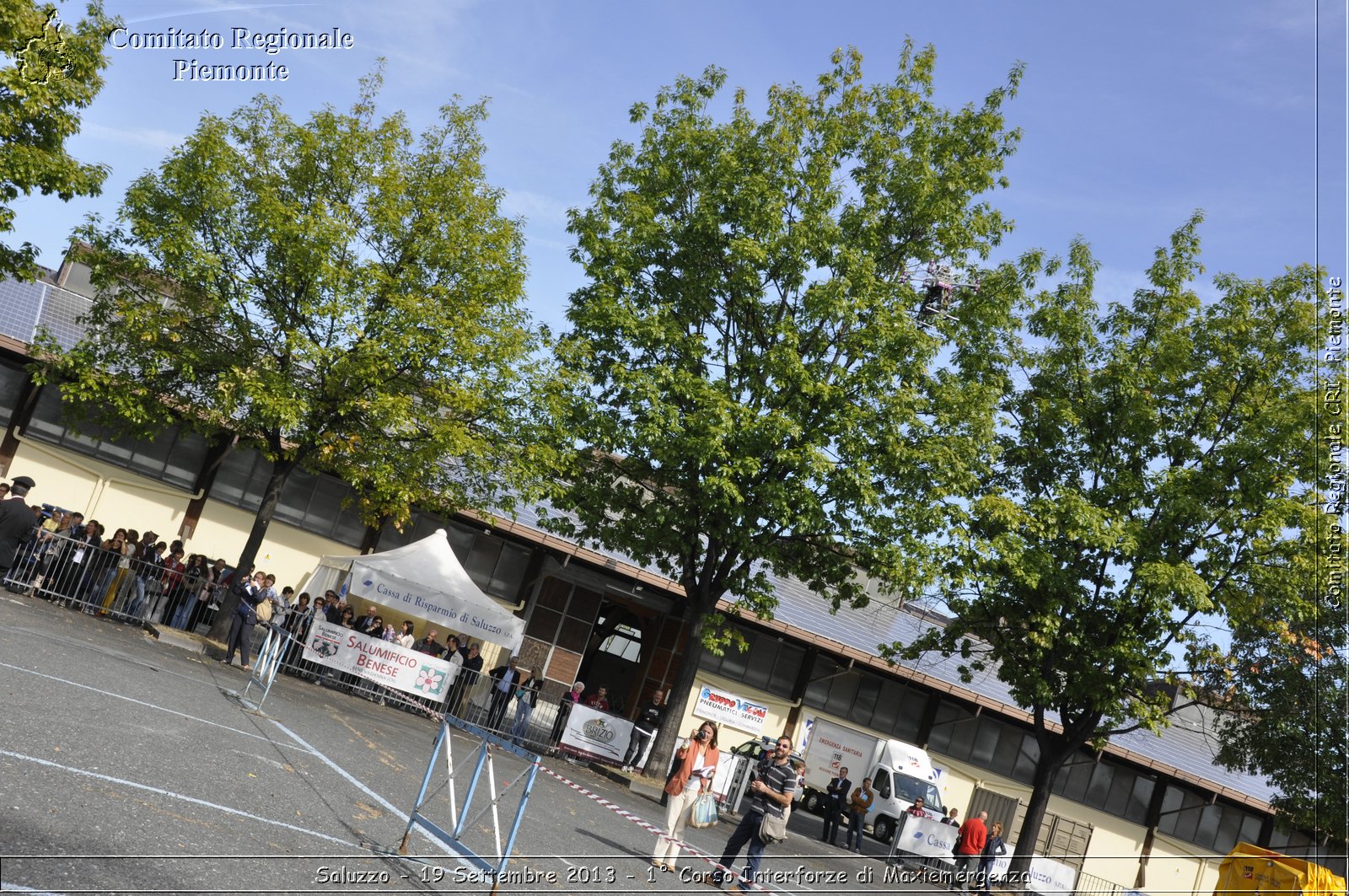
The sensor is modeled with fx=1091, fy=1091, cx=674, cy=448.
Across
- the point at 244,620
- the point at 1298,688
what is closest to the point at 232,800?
the point at 244,620

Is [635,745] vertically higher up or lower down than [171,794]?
lower down

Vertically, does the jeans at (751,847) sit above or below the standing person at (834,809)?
above

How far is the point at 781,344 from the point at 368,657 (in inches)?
392

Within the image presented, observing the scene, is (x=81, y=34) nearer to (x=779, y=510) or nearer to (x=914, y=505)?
(x=779, y=510)

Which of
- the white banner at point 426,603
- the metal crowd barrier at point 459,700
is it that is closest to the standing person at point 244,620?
the metal crowd barrier at point 459,700

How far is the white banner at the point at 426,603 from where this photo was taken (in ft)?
71.6

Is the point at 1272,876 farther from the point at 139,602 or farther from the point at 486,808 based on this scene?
the point at 139,602

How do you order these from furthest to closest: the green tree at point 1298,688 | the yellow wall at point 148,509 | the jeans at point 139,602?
1. the yellow wall at point 148,509
2. the jeans at point 139,602
3. the green tree at point 1298,688

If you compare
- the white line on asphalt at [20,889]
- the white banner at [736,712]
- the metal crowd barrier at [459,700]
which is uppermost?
the white banner at [736,712]

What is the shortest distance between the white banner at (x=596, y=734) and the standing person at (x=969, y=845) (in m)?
6.84

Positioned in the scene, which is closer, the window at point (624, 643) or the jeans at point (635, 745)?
the jeans at point (635, 745)

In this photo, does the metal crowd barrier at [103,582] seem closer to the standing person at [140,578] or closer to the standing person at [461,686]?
the standing person at [140,578]

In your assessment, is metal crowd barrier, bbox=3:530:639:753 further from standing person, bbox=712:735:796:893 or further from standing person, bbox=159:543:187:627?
standing person, bbox=712:735:796:893

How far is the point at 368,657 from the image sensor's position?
20703mm
